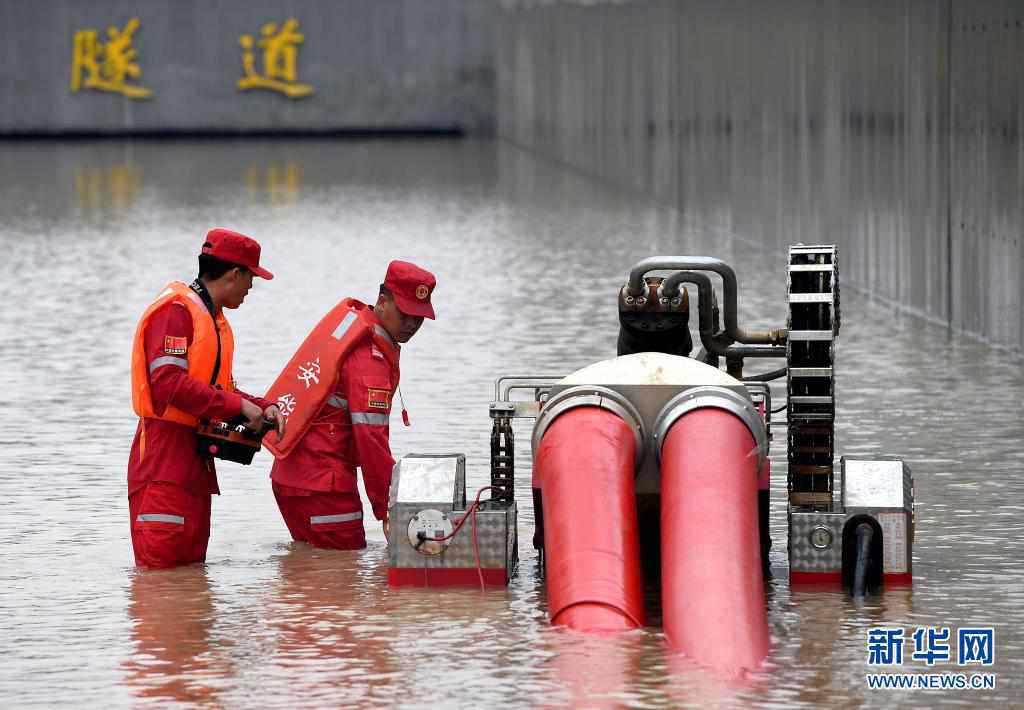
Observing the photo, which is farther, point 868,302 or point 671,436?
point 868,302

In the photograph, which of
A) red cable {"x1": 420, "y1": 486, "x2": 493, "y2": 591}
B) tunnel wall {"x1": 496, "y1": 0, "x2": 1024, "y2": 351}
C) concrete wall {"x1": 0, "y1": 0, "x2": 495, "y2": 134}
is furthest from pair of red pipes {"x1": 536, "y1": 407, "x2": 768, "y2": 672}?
concrete wall {"x1": 0, "y1": 0, "x2": 495, "y2": 134}

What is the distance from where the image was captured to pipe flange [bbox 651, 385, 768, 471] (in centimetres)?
678

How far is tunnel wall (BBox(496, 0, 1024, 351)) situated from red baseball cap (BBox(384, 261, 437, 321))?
6552mm

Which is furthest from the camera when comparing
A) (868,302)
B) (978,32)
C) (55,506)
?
(868,302)

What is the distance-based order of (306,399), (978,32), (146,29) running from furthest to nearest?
(146,29) → (978,32) → (306,399)

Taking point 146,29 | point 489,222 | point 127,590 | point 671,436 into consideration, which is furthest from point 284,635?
point 146,29

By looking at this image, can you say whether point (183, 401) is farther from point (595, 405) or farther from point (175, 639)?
point (595, 405)

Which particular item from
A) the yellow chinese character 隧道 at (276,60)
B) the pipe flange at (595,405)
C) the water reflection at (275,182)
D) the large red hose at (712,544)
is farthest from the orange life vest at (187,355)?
the yellow chinese character 隧道 at (276,60)

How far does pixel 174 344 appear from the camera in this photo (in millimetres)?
7246

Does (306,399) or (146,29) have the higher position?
(146,29)

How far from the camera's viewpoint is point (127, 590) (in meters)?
7.14

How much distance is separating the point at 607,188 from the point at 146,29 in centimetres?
2089

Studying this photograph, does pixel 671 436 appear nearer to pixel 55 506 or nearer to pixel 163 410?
pixel 163 410

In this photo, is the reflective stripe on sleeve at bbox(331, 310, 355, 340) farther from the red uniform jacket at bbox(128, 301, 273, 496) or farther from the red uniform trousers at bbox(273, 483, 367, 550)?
the red uniform trousers at bbox(273, 483, 367, 550)
